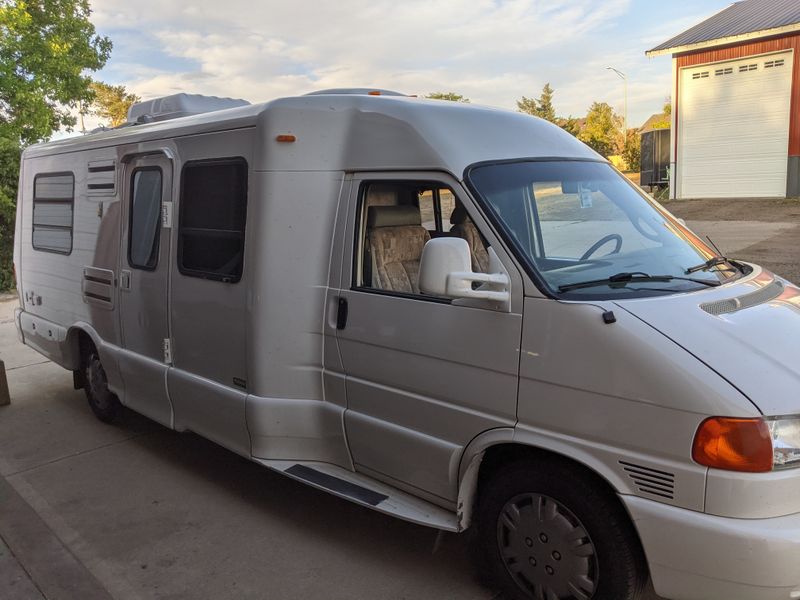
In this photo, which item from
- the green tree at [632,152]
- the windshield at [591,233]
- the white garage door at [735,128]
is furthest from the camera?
the green tree at [632,152]

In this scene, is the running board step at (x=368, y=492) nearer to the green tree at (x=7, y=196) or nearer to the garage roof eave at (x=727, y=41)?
the green tree at (x=7, y=196)

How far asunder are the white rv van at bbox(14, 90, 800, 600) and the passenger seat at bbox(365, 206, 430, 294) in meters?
0.01

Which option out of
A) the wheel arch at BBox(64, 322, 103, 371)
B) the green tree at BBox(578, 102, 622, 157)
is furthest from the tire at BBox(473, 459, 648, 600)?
the green tree at BBox(578, 102, 622, 157)

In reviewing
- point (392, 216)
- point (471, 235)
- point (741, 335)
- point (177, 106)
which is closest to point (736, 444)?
point (741, 335)

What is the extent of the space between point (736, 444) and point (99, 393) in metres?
5.31

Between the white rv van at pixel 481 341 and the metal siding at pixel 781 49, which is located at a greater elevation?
the metal siding at pixel 781 49

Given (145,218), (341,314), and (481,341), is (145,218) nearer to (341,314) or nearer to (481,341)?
(341,314)

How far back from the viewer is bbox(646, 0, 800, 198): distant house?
20656mm

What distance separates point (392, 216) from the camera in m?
3.91

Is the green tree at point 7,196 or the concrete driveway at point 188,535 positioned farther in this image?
the green tree at point 7,196

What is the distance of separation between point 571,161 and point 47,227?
17.1 feet

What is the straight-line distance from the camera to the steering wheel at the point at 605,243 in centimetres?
335

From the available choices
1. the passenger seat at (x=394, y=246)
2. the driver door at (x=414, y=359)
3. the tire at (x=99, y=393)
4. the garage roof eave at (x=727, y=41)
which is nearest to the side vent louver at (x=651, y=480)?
the driver door at (x=414, y=359)

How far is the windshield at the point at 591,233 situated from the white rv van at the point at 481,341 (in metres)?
0.01
